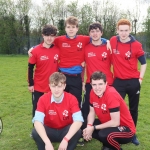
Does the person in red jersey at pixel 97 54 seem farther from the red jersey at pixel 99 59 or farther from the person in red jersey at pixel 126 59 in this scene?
the person in red jersey at pixel 126 59

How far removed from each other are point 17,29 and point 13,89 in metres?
24.8

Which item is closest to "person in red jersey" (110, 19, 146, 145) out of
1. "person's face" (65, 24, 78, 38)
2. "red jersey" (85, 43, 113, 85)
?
"red jersey" (85, 43, 113, 85)

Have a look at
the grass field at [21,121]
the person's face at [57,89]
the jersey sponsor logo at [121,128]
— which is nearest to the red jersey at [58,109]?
the person's face at [57,89]

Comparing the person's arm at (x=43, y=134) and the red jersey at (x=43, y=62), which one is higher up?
the red jersey at (x=43, y=62)

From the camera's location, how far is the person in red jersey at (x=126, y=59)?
458 centimetres

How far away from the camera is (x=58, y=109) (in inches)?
149

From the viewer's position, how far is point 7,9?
35.8 m

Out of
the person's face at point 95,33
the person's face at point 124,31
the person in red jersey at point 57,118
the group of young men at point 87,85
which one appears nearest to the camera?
the person in red jersey at point 57,118

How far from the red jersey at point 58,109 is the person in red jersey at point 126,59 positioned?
1.22 meters

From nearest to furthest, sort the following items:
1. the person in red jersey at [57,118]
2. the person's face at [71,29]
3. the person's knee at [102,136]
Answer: the person in red jersey at [57,118] → the person's knee at [102,136] → the person's face at [71,29]

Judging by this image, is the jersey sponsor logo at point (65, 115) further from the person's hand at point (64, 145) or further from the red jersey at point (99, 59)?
the red jersey at point (99, 59)

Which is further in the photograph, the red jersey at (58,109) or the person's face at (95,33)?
the person's face at (95,33)

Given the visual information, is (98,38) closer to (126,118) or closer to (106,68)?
(106,68)

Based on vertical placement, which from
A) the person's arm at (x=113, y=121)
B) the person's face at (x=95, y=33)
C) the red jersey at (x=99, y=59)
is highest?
the person's face at (x=95, y=33)
